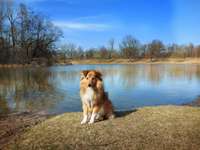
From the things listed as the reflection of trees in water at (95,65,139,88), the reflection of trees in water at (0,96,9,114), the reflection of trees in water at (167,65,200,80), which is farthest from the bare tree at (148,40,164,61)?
the reflection of trees in water at (0,96,9,114)

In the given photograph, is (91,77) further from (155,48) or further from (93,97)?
(155,48)

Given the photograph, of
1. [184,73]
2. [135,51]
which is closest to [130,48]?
[135,51]

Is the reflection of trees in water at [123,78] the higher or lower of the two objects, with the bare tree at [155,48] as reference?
lower

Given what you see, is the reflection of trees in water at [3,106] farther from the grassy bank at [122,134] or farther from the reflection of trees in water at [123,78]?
the reflection of trees in water at [123,78]

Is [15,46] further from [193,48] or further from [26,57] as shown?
[193,48]

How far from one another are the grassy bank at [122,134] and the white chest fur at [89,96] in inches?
20.8

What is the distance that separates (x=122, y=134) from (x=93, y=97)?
1159 millimetres

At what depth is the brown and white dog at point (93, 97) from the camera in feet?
20.0

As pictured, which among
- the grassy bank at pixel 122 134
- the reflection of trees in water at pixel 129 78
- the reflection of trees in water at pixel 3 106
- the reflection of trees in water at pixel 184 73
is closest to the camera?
the grassy bank at pixel 122 134

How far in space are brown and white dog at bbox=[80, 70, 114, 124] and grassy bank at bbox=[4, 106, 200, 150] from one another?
0.83 ft

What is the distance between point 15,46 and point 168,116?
54738 millimetres

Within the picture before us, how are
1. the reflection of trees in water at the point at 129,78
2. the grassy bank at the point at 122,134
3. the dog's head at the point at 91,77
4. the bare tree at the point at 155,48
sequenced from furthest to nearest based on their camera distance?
the bare tree at the point at 155,48
the reflection of trees in water at the point at 129,78
the dog's head at the point at 91,77
the grassy bank at the point at 122,134

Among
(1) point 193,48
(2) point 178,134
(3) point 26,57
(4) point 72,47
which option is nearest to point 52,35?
(3) point 26,57

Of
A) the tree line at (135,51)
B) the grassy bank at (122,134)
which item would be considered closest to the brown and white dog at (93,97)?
the grassy bank at (122,134)
